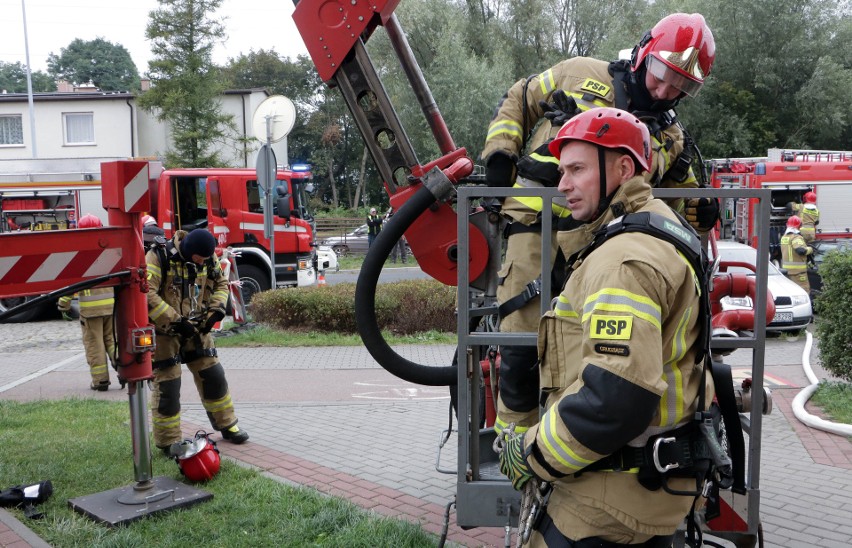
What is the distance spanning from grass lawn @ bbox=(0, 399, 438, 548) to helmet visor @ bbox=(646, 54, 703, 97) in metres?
2.64

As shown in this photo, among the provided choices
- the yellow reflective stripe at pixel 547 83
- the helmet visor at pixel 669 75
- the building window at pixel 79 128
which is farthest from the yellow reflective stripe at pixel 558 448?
the building window at pixel 79 128

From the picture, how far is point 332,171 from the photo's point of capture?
171 feet

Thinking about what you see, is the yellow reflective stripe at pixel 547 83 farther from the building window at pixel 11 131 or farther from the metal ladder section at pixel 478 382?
the building window at pixel 11 131

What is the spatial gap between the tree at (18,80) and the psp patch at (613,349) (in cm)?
8285

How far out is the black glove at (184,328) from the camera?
20.3 ft

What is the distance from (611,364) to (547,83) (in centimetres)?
215

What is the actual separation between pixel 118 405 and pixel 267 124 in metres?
5.31

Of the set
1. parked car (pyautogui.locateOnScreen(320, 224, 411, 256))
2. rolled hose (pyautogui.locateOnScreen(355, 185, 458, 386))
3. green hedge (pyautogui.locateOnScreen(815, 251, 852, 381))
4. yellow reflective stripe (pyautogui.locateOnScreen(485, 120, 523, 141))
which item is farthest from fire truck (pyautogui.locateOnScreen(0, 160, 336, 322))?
parked car (pyautogui.locateOnScreen(320, 224, 411, 256))

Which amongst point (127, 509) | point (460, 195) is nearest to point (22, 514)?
point (127, 509)

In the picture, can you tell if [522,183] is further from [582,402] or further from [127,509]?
[127,509]

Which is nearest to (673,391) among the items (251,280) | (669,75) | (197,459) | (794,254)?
(669,75)

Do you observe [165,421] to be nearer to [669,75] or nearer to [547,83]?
[547,83]

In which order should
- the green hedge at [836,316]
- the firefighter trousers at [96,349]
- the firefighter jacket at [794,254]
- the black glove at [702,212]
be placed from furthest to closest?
the firefighter jacket at [794,254] < the firefighter trousers at [96,349] < the green hedge at [836,316] < the black glove at [702,212]

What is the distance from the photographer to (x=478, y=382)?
11.8 feet
